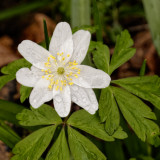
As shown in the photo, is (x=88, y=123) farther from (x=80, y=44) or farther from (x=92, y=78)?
(x=80, y=44)

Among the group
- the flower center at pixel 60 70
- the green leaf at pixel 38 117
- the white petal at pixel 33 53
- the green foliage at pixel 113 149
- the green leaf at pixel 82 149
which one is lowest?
the green foliage at pixel 113 149

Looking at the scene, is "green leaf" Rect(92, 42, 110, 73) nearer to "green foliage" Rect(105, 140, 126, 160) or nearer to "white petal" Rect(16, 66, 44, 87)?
"white petal" Rect(16, 66, 44, 87)

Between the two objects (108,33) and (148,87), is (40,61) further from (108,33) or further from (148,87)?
(108,33)

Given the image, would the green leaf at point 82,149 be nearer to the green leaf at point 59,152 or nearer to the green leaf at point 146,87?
the green leaf at point 59,152

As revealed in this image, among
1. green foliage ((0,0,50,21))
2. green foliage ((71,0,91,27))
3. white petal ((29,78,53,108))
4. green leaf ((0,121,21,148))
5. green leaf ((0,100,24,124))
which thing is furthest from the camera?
green foliage ((0,0,50,21))

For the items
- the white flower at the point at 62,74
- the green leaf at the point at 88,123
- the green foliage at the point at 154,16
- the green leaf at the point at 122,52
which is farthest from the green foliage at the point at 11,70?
the green foliage at the point at 154,16

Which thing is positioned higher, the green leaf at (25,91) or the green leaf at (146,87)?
the green leaf at (25,91)

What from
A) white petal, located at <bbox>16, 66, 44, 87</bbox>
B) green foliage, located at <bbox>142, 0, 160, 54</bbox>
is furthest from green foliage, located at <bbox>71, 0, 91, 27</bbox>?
white petal, located at <bbox>16, 66, 44, 87</bbox>
